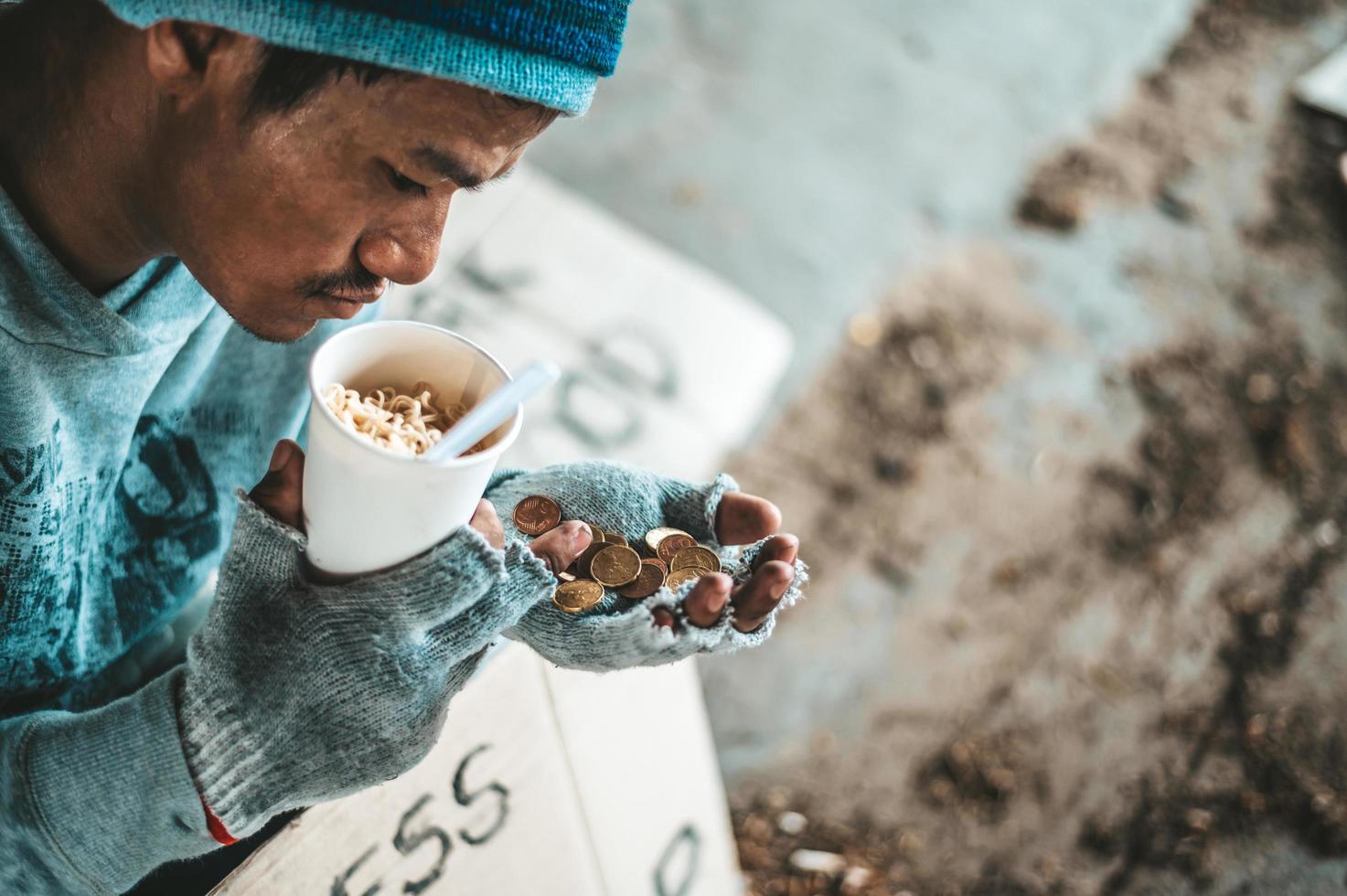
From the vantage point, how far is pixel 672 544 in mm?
1467

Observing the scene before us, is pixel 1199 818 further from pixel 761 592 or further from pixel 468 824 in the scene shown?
pixel 761 592

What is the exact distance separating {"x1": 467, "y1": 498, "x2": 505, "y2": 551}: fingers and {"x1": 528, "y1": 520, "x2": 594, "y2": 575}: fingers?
0.05 meters

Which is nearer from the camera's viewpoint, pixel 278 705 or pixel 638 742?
pixel 278 705

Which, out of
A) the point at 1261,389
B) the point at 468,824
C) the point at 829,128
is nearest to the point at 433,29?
the point at 468,824

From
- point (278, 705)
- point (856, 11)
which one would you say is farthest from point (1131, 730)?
point (856, 11)

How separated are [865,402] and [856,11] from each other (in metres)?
2.39

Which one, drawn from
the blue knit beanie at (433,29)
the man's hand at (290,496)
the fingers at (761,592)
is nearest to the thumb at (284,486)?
the man's hand at (290,496)

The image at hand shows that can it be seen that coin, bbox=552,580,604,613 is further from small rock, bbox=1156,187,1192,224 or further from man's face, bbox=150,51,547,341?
small rock, bbox=1156,187,1192,224

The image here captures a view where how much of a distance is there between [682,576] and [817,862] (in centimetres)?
151

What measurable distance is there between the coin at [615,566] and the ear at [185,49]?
0.74 metres

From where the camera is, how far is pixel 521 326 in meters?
2.79

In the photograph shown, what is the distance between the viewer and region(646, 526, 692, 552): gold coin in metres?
1.46

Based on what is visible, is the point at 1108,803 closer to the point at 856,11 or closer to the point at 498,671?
the point at 498,671

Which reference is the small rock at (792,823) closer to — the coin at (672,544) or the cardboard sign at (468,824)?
the cardboard sign at (468,824)
